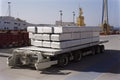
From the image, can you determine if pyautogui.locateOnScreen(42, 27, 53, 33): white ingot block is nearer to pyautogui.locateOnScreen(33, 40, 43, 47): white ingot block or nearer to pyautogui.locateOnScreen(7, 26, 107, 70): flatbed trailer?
pyautogui.locateOnScreen(7, 26, 107, 70): flatbed trailer

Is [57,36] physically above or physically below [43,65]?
above

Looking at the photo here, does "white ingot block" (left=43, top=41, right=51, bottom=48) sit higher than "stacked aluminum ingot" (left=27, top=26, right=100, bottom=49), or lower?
lower

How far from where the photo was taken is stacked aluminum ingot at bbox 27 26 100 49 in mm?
12180

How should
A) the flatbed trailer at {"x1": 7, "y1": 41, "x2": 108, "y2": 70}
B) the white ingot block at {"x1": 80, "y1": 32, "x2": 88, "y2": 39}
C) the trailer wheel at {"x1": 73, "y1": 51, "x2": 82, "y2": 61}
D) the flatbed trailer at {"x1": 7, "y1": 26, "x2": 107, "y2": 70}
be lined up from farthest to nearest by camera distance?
1. the white ingot block at {"x1": 80, "y1": 32, "x2": 88, "y2": 39}
2. the trailer wheel at {"x1": 73, "y1": 51, "x2": 82, "y2": 61}
3. the flatbed trailer at {"x1": 7, "y1": 26, "x2": 107, "y2": 70}
4. the flatbed trailer at {"x1": 7, "y1": 41, "x2": 108, "y2": 70}

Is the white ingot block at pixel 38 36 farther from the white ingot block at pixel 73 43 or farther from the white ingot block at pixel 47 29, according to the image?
the white ingot block at pixel 73 43

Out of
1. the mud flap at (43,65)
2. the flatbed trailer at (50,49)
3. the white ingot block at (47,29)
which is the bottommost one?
the mud flap at (43,65)

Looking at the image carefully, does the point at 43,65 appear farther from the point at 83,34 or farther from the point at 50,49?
the point at 83,34

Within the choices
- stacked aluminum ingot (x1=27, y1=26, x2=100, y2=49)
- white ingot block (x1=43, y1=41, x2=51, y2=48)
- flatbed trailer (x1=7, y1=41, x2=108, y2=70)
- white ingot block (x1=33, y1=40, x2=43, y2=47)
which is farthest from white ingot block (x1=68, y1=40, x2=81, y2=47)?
white ingot block (x1=33, y1=40, x2=43, y2=47)

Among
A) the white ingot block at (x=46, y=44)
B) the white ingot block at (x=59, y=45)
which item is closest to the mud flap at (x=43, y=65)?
the white ingot block at (x=59, y=45)

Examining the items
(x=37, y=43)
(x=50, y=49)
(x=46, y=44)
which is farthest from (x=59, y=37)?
(x=37, y=43)

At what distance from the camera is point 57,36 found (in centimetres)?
1215

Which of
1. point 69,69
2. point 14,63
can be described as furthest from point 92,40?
point 14,63

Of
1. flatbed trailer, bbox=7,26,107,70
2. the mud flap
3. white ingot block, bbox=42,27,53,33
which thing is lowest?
the mud flap

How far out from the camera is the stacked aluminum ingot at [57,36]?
12180 mm
